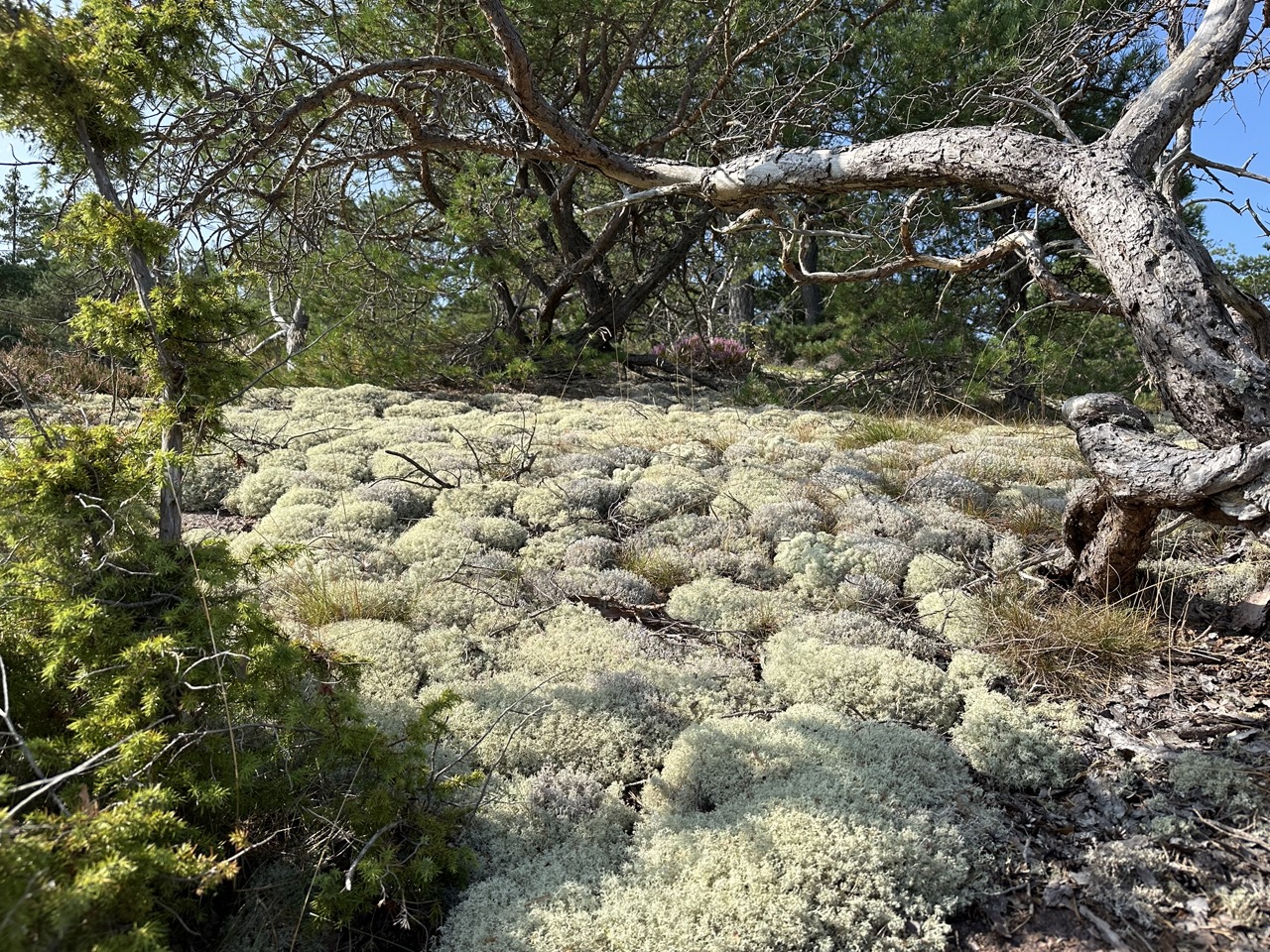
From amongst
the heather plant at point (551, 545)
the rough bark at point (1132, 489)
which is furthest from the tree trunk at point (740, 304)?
the rough bark at point (1132, 489)

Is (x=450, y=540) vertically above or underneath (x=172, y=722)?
above

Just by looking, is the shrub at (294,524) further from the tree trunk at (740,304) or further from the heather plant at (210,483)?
the tree trunk at (740,304)

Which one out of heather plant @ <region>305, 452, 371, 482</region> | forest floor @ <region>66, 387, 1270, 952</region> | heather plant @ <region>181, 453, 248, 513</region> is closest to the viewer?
forest floor @ <region>66, 387, 1270, 952</region>

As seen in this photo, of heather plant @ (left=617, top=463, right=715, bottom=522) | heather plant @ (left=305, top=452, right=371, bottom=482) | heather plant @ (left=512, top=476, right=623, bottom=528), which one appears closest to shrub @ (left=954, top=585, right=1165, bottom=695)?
heather plant @ (left=617, top=463, right=715, bottom=522)

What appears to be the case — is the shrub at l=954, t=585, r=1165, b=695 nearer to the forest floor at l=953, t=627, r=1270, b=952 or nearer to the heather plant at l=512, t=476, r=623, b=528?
the forest floor at l=953, t=627, r=1270, b=952

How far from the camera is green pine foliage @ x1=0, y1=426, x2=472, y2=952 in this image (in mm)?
1767

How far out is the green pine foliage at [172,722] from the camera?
1767 mm

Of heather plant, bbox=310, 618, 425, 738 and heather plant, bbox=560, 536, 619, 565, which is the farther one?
heather plant, bbox=560, 536, 619, 565

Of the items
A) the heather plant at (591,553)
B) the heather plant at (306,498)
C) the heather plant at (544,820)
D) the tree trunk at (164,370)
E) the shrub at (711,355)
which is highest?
the shrub at (711,355)

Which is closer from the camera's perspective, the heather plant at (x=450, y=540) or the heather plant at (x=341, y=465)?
the heather plant at (x=450, y=540)

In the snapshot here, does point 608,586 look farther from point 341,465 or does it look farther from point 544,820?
point 341,465

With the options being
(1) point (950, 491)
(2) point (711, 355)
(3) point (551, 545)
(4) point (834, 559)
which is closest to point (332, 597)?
(3) point (551, 545)

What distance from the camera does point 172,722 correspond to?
200 centimetres

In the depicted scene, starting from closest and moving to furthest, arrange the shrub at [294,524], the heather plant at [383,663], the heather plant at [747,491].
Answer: the heather plant at [383,663]
the shrub at [294,524]
the heather plant at [747,491]
